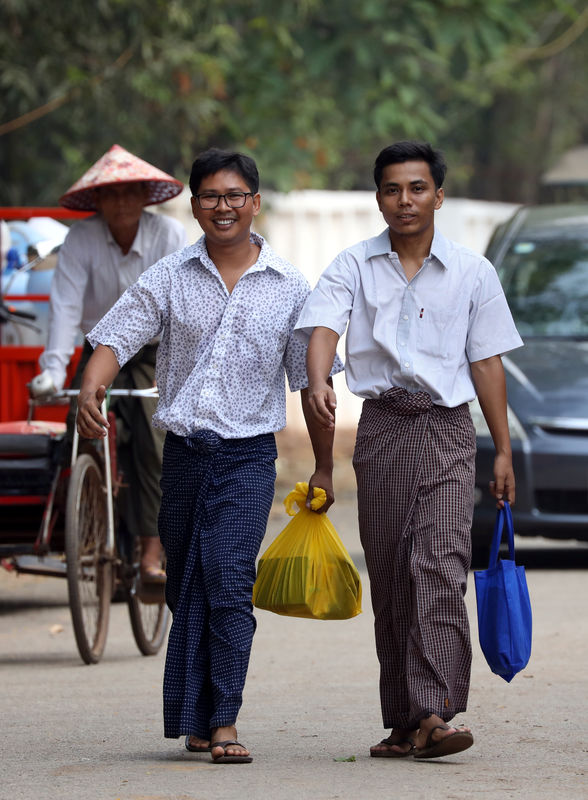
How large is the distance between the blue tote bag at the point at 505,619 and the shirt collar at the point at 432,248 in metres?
0.93

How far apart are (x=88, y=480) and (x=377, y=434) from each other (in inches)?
98.0

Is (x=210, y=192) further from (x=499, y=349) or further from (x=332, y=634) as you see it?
(x=332, y=634)

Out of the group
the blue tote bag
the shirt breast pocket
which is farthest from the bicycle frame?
the blue tote bag

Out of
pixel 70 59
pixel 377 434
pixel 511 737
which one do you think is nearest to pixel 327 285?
pixel 377 434

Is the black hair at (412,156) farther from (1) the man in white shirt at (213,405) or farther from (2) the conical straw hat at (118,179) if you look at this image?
(2) the conical straw hat at (118,179)

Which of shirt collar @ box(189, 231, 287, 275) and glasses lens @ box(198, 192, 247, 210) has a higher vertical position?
glasses lens @ box(198, 192, 247, 210)

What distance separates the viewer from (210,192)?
532 cm

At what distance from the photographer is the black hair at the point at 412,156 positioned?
5176 mm

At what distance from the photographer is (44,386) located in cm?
727

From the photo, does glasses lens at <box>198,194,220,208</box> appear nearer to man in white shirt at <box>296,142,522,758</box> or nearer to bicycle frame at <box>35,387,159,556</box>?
man in white shirt at <box>296,142,522,758</box>

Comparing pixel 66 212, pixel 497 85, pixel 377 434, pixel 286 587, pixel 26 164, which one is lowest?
pixel 286 587

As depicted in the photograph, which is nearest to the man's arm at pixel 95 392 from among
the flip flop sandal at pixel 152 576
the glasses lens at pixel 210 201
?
the glasses lens at pixel 210 201

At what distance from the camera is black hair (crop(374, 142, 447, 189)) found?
518 cm

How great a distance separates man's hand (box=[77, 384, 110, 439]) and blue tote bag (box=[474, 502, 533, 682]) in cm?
122
